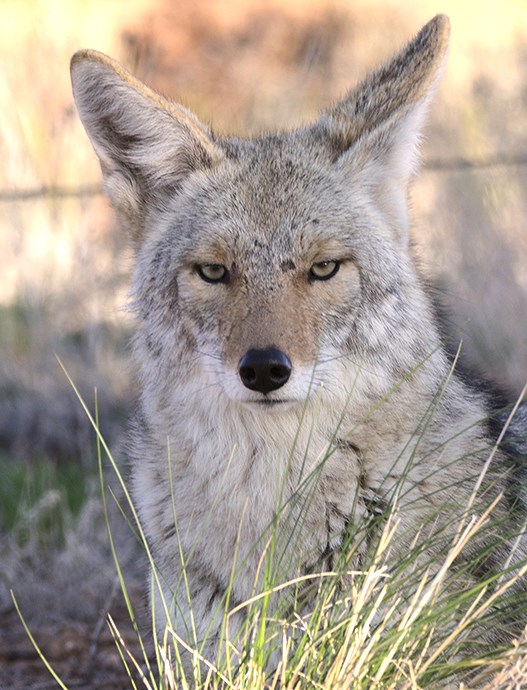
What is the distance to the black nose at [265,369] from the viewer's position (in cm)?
333

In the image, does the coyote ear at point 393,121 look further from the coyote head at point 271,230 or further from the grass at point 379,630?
the grass at point 379,630

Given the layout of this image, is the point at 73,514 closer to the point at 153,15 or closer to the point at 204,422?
the point at 204,422

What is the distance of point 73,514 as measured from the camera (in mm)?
6590

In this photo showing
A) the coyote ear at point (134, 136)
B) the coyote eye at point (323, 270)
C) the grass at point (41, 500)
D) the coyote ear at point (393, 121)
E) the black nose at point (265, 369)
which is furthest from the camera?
the grass at point (41, 500)

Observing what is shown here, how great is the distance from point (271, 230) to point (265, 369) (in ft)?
1.91

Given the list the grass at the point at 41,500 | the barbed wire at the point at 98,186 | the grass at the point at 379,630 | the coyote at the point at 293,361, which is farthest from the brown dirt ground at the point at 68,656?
the barbed wire at the point at 98,186

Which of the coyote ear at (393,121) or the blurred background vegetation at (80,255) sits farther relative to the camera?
the blurred background vegetation at (80,255)

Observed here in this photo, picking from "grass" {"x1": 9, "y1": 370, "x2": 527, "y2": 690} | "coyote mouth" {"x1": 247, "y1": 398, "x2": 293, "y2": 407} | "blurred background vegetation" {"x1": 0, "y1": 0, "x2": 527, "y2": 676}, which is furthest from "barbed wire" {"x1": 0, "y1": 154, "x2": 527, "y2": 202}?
"grass" {"x1": 9, "y1": 370, "x2": 527, "y2": 690}

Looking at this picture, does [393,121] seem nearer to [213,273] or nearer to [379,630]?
[213,273]

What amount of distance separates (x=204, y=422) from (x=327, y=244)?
2.57 feet

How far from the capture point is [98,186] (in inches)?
379

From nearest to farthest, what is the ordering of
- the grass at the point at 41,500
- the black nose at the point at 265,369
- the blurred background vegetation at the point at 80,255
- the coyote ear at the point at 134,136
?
the black nose at the point at 265,369 < the coyote ear at the point at 134,136 < the grass at the point at 41,500 < the blurred background vegetation at the point at 80,255

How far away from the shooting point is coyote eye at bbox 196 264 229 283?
369 cm

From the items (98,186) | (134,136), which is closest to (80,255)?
(98,186)
